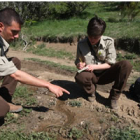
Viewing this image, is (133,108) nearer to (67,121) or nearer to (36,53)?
(67,121)

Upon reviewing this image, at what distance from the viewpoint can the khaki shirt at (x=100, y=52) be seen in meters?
2.87

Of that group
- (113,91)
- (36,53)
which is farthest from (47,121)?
(36,53)

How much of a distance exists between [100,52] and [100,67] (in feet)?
0.77

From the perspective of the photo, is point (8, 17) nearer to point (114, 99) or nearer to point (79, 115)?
point (79, 115)

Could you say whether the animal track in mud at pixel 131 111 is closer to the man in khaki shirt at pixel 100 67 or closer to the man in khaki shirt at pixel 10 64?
the man in khaki shirt at pixel 100 67

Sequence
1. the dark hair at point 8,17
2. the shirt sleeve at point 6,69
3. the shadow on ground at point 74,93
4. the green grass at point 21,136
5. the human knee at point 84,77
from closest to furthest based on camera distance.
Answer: the shirt sleeve at point 6,69, the dark hair at point 8,17, the green grass at point 21,136, the human knee at point 84,77, the shadow on ground at point 74,93

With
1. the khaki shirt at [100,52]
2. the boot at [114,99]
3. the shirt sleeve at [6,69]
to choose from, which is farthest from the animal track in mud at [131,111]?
the shirt sleeve at [6,69]

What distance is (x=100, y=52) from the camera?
2.89m

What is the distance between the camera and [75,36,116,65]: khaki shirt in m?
2.87

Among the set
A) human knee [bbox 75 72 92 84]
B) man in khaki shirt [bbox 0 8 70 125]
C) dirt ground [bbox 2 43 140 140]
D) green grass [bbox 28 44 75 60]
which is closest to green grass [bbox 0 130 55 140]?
dirt ground [bbox 2 43 140 140]

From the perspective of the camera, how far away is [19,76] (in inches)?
79.8

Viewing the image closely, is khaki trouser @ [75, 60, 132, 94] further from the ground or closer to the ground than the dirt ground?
further from the ground

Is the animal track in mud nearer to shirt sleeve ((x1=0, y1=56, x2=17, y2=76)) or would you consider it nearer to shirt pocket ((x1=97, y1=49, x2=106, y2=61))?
shirt pocket ((x1=97, y1=49, x2=106, y2=61))

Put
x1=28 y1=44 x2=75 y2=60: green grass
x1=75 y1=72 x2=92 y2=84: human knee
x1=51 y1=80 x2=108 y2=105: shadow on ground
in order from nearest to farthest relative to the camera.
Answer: x1=75 y1=72 x2=92 y2=84: human knee, x1=51 y1=80 x2=108 y2=105: shadow on ground, x1=28 y1=44 x2=75 y2=60: green grass
